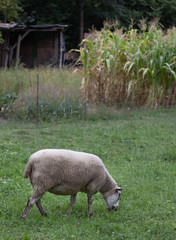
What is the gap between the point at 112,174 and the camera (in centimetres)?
673

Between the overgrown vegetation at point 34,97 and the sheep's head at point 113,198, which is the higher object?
Answer: the overgrown vegetation at point 34,97

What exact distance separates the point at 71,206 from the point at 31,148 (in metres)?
3.52

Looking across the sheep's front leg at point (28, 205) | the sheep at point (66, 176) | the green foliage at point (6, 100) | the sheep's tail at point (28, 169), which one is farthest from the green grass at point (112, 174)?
the green foliage at point (6, 100)

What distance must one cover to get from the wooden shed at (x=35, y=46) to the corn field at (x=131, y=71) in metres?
8.09

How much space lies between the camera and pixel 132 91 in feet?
42.3

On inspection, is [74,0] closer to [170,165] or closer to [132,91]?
[132,91]

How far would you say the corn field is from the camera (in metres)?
12.8

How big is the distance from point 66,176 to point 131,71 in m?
8.89

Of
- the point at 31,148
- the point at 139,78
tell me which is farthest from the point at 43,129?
the point at 139,78

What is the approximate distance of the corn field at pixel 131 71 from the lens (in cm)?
1282

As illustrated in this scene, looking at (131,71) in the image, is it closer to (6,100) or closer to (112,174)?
(6,100)

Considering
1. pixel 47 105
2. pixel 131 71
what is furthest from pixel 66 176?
pixel 131 71

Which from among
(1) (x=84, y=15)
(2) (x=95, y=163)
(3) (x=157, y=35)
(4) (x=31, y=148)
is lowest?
(4) (x=31, y=148)

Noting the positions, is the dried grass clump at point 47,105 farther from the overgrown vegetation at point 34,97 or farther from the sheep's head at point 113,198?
the sheep's head at point 113,198
